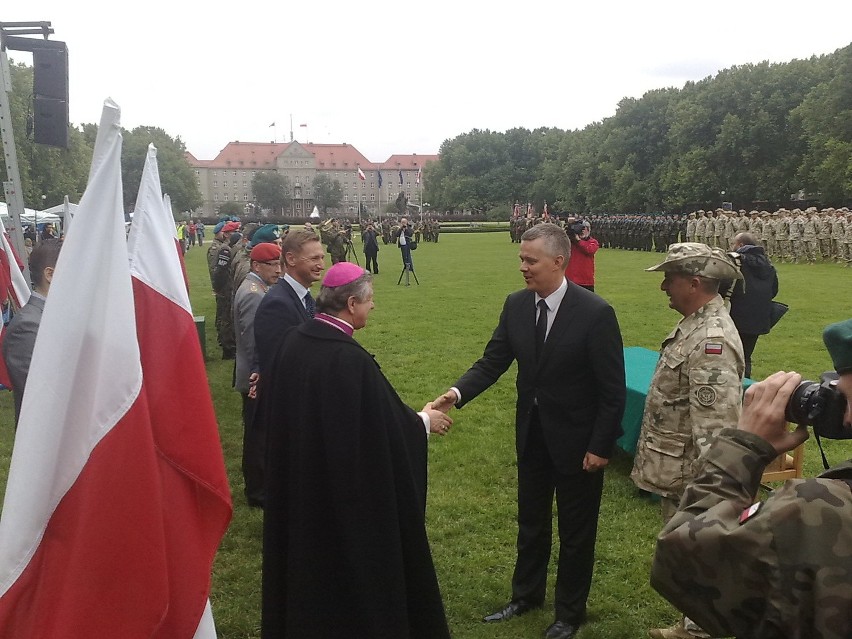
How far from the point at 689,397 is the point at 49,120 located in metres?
5.99

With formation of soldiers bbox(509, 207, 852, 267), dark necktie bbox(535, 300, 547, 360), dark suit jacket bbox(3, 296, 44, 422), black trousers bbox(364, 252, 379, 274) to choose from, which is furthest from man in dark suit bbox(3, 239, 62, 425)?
formation of soldiers bbox(509, 207, 852, 267)

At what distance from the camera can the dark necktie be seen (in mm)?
3803

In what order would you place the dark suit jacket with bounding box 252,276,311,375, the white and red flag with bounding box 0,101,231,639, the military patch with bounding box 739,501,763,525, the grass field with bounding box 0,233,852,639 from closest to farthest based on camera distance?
1. the military patch with bounding box 739,501,763,525
2. the white and red flag with bounding box 0,101,231,639
3. the grass field with bounding box 0,233,852,639
4. the dark suit jacket with bounding box 252,276,311,375

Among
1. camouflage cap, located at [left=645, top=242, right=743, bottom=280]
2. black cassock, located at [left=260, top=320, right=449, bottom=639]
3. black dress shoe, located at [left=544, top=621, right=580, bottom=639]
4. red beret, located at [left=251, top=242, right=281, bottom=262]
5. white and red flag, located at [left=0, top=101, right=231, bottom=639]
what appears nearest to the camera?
white and red flag, located at [left=0, top=101, right=231, bottom=639]

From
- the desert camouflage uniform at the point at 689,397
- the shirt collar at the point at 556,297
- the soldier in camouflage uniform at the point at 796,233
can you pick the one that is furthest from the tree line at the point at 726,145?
the shirt collar at the point at 556,297

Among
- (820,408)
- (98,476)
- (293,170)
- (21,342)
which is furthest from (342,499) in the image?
(293,170)

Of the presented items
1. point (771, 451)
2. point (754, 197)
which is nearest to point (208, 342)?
point (771, 451)

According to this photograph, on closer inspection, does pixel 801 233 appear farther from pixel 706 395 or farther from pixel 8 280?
pixel 8 280

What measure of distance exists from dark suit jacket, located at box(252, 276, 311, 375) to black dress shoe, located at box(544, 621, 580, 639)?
2.60 m

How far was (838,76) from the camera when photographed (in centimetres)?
4009

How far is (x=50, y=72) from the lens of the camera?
6074mm

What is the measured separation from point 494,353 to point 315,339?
5.20 ft

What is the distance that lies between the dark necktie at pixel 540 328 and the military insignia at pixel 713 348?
2.81ft

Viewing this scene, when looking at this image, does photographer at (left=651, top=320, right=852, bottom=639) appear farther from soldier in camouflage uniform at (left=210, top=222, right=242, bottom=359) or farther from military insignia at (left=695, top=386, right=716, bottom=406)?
soldier in camouflage uniform at (left=210, top=222, right=242, bottom=359)
